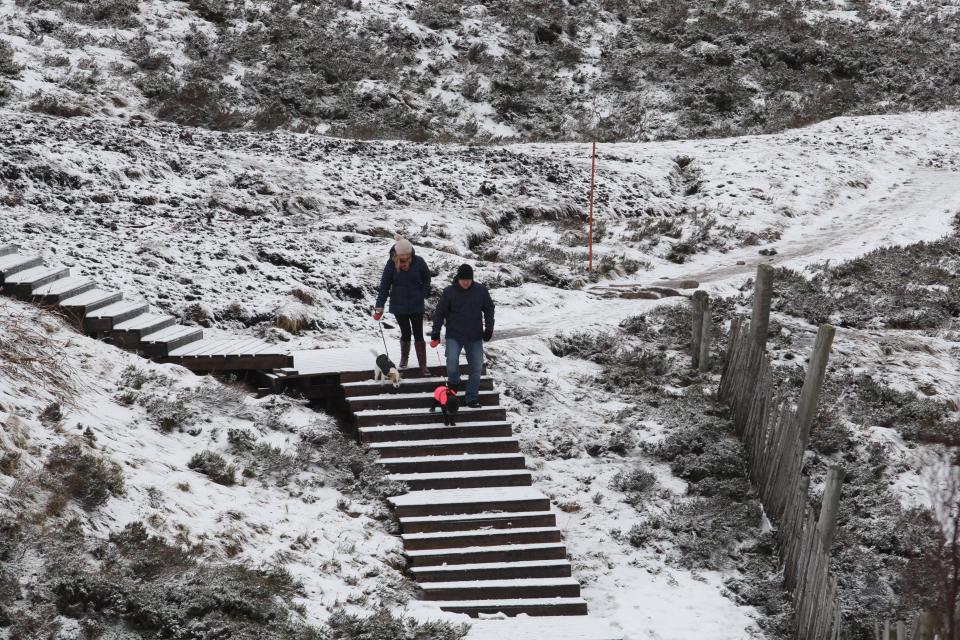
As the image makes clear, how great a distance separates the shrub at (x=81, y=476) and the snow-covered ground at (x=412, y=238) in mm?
153

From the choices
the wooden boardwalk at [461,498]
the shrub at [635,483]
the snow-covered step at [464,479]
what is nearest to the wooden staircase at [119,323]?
the wooden boardwalk at [461,498]

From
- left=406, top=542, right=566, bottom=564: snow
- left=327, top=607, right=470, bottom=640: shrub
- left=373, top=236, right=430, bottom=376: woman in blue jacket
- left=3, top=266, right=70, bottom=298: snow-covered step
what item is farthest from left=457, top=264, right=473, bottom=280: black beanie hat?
left=3, top=266, right=70, bottom=298: snow-covered step

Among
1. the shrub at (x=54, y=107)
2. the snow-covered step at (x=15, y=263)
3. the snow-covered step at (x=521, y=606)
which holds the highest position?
the shrub at (x=54, y=107)

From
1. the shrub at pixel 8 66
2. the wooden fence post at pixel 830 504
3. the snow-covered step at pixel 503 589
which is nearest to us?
the wooden fence post at pixel 830 504

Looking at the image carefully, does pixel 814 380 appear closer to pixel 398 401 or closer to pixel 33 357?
pixel 398 401

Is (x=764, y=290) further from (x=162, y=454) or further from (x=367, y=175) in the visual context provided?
(x=367, y=175)

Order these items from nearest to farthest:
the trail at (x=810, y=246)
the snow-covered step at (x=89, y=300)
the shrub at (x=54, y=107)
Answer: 1. the snow-covered step at (x=89, y=300)
2. the trail at (x=810, y=246)
3. the shrub at (x=54, y=107)

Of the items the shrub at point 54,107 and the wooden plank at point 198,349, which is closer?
the wooden plank at point 198,349

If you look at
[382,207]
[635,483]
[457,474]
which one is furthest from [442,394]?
[382,207]

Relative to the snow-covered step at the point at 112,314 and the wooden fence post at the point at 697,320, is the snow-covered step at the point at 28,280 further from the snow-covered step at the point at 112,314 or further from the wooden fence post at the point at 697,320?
the wooden fence post at the point at 697,320

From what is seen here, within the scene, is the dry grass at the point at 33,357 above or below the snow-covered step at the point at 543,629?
above

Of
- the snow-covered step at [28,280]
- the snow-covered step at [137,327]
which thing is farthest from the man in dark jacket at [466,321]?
the snow-covered step at [28,280]

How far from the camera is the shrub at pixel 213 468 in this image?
9.60 meters

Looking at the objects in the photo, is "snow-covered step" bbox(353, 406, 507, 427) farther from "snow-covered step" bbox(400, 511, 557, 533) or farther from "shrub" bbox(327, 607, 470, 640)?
"shrub" bbox(327, 607, 470, 640)
